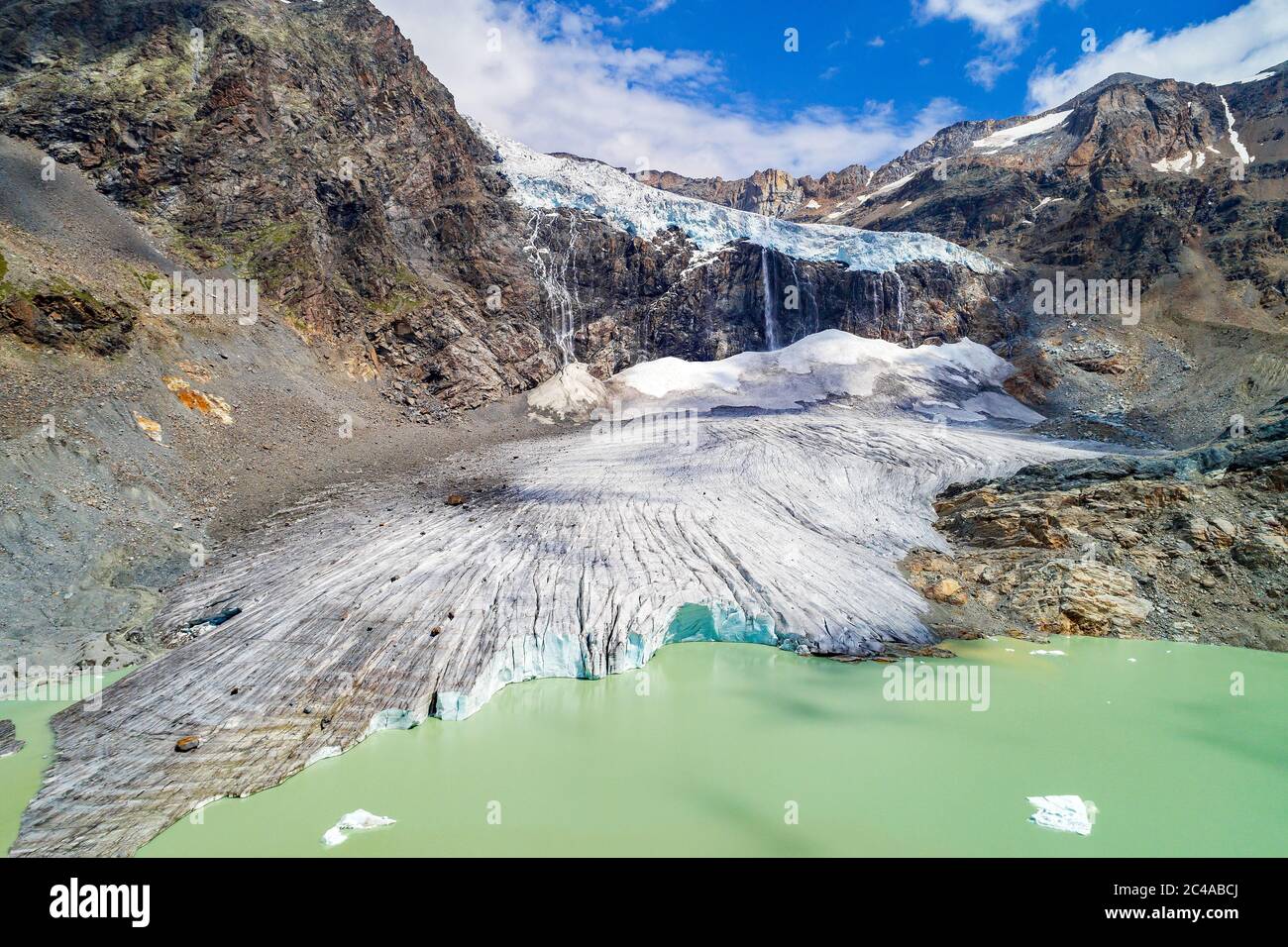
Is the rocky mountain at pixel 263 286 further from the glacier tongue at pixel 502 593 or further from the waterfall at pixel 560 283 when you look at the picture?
the glacier tongue at pixel 502 593

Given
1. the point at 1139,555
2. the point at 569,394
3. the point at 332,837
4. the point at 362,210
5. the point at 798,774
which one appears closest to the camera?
the point at 332,837

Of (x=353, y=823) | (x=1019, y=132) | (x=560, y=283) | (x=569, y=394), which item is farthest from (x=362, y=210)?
(x=1019, y=132)

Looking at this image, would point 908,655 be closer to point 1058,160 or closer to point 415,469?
point 415,469

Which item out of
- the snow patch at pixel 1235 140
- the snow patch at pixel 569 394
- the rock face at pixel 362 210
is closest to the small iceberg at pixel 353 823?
the rock face at pixel 362 210

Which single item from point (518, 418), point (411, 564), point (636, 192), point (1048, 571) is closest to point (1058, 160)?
point (636, 192)

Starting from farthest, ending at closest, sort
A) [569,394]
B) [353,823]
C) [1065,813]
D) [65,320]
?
[569,394]
[65,320]
[1065,813]
[353,823]

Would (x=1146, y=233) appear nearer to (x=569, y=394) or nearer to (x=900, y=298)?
(x=900, y=298)

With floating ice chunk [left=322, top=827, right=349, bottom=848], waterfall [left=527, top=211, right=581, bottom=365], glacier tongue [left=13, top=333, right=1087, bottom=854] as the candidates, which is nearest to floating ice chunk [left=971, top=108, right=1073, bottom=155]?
waterfall [left=527, top=211, right=581, bottom=365]
